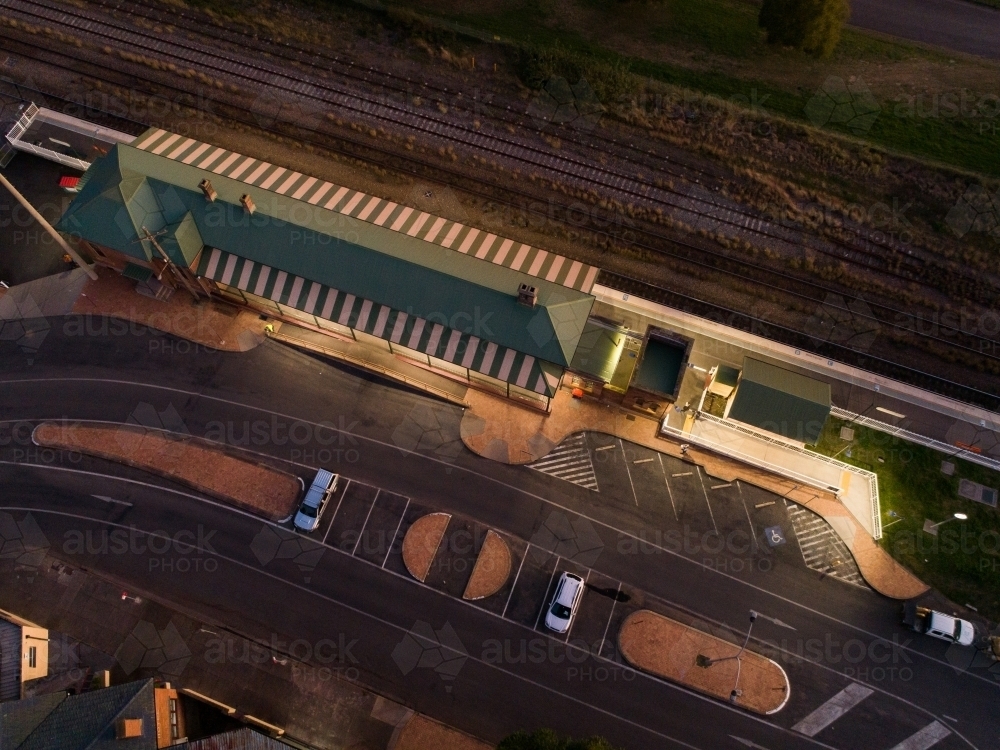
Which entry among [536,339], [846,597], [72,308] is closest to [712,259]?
[536,339]

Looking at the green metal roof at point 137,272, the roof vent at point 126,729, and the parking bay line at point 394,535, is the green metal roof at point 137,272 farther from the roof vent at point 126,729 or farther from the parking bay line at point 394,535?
the roof vent at point 126,729

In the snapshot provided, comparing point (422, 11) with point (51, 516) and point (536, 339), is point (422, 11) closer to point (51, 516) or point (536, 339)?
point (536, 339)

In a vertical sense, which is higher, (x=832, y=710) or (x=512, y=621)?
(x=832, y=710)

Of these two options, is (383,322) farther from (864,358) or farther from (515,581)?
(864,358)

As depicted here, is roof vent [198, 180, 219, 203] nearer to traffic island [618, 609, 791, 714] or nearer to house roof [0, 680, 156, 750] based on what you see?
house roof [0, 680, 156, 750]

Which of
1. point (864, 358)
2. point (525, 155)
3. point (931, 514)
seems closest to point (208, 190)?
point (525, 155)

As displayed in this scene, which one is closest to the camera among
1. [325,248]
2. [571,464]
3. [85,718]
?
→ [85,718]
